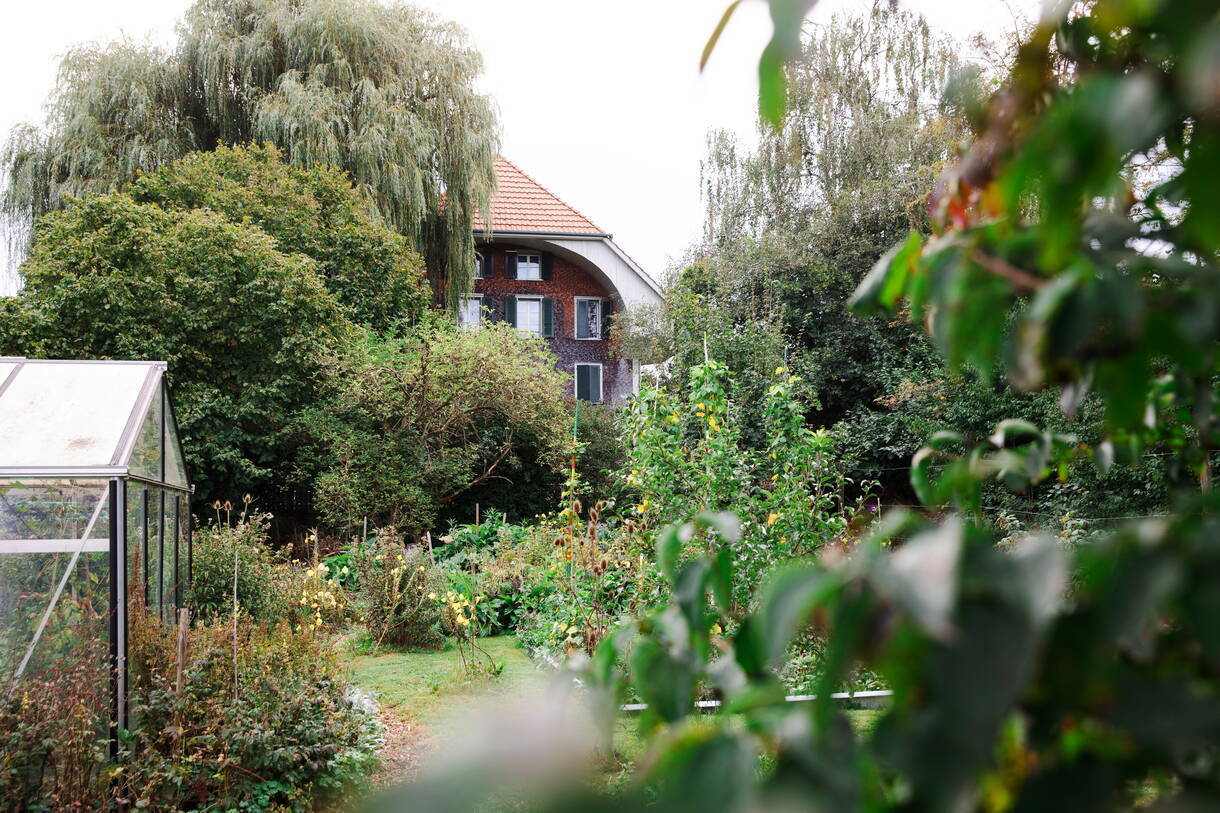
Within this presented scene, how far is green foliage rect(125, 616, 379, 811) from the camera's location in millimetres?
4039

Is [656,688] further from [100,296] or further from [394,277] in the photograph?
[394,277]

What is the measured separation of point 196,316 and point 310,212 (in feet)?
9.86

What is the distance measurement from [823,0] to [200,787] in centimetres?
471

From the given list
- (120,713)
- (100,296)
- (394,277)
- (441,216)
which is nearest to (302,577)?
(120,713)

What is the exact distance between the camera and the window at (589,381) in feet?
73.9

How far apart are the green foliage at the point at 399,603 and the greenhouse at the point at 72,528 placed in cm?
332

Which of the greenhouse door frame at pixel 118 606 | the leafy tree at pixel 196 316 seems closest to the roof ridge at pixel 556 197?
the leafy tree at pixel 196 316

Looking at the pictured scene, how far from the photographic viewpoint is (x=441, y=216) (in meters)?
17.5

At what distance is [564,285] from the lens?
22.8 meters

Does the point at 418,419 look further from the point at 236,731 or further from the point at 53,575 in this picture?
the point at 236,731

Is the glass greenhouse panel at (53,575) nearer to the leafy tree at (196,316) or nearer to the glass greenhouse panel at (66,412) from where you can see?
the glass greenhouse panel at (66,412)

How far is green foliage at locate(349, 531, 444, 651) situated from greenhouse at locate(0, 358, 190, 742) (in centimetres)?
332

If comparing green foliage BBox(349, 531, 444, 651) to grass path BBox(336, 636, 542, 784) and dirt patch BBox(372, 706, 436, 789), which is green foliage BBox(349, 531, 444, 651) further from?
dirt patch BBox(372, 706, 436, 789)

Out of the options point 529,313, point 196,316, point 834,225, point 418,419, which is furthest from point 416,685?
point 529,313
